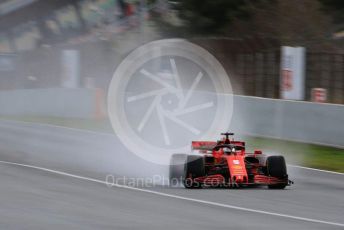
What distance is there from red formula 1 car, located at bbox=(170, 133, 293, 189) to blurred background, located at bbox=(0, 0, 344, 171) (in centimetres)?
511

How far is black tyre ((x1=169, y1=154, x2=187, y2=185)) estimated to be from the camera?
11.8 metres

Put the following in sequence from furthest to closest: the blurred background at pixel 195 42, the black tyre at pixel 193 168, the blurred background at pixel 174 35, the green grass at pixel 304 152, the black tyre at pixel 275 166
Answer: the blurred background at pixel 174 35 → the blurred background at pixel 195 42 → the green grass at pixel 304 152 → the black tyre at pixel 275 166 → the black tyre at pixel 193 168

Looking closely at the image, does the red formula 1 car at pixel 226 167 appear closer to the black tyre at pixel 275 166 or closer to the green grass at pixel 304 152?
the black tyre at pixel 275 166

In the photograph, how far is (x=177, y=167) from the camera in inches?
467

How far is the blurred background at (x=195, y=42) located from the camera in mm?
21672

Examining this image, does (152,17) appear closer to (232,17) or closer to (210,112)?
(232,17)

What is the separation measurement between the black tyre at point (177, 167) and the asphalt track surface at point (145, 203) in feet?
0.71

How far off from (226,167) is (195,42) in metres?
27.5

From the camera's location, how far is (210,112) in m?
22.0

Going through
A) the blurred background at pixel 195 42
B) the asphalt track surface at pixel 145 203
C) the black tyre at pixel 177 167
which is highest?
the blurred background at pixel 195 42

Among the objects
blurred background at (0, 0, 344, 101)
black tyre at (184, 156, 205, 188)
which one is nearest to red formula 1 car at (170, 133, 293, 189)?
black tyre at (184, 156, 205, 188)

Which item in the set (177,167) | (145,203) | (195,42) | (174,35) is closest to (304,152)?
(177,167)

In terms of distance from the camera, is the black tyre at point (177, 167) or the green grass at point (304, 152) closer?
the black tyre at point (177, 167)

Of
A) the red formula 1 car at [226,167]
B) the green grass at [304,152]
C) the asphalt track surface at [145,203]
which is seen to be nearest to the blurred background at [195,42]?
the green grass at [304,152]
